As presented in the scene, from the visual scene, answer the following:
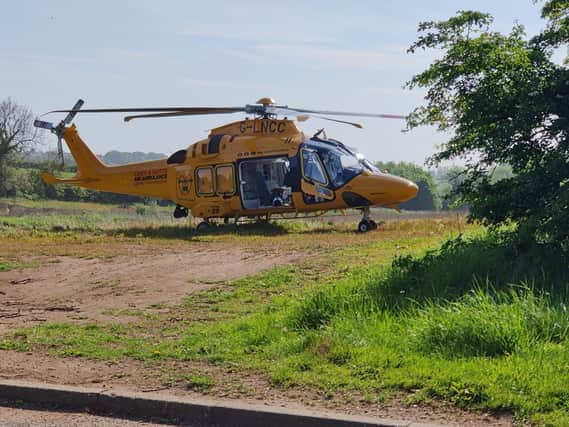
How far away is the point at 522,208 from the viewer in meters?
9.99

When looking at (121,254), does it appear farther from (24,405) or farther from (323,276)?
(24,405)

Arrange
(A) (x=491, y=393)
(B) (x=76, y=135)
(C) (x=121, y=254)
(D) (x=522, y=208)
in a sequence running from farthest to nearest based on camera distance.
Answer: (B) (x=76, y=135) → (C) (x=121, y=254) → (D) (x=522, y=208) → (A) (x=491, y=393)

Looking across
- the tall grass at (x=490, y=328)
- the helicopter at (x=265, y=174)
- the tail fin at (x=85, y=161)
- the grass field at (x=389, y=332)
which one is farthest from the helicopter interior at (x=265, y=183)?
the tall grass at (x=490, y=328)

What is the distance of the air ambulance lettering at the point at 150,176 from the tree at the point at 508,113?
14.1m

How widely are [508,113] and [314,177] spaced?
11.8 meters

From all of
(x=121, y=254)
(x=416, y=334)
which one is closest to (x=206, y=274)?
(x=121, y=254)

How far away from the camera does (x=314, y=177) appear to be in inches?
873

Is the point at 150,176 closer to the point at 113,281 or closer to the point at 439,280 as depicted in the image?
the point at 113,281

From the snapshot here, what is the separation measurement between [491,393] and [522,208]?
4.60m

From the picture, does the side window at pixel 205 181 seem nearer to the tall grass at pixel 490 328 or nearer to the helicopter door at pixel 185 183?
the helicopter door at pixel 185 183

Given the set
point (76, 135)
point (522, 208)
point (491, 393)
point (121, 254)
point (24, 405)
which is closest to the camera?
point (491, 393)

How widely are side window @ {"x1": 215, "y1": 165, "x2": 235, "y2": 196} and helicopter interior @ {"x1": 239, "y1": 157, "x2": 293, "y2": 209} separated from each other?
292mm

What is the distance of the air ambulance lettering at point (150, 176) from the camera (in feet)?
80.5

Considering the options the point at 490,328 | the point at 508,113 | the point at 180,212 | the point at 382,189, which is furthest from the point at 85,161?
the point at 490,328
